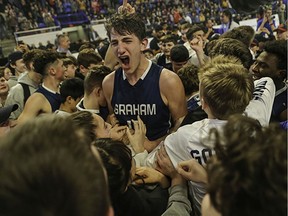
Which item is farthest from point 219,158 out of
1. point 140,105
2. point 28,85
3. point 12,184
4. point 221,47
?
point 28,85

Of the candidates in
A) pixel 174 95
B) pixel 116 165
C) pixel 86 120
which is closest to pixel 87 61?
pixel 174 95

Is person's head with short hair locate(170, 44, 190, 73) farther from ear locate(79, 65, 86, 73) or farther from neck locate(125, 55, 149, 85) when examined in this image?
neck locate(125, 55, 149, 85)

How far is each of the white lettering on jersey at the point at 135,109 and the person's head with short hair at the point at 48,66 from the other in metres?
1.20

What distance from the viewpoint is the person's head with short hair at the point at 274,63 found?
267 cm

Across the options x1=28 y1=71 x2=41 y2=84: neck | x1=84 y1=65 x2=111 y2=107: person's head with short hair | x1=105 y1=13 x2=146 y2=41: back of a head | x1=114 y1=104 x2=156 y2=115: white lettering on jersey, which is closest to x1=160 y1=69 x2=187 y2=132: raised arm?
x1=114 y1=104 x2=156 y2=115: white lettering on jersey

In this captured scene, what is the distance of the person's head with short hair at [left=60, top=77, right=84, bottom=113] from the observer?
2.97 meters

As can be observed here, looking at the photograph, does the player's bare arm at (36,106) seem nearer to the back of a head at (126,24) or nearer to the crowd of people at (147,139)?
the crowd of people at (147,139)

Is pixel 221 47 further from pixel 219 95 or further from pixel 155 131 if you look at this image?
pixel 219 95

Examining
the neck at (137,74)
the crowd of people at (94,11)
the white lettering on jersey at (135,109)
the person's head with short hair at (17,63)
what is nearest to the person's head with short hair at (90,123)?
the white lettering on jersey at (135,109)

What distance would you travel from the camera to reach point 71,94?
2998 millimetres

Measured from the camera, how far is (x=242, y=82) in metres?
1.68

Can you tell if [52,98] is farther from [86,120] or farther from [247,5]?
[247,5]

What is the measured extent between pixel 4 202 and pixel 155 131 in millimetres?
1897

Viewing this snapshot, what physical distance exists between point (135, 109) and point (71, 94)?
0.73 metres
